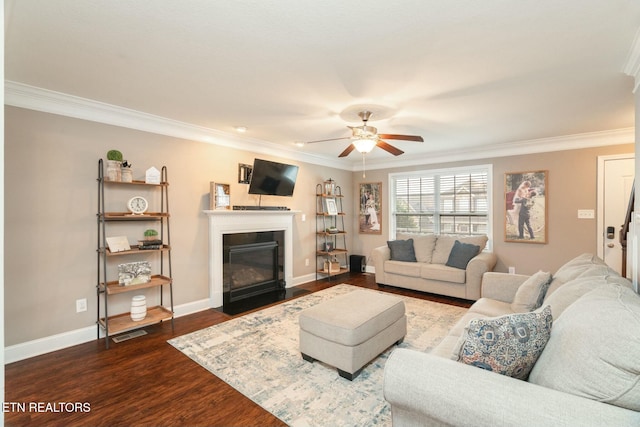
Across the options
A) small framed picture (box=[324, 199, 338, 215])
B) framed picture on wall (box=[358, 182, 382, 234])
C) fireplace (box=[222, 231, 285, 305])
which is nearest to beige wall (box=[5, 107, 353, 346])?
fireplace (box=[222, 231, 285, 305])

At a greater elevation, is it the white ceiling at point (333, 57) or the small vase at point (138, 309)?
the white ceiling at point (333, 57)

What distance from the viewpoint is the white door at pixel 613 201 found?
396 cm

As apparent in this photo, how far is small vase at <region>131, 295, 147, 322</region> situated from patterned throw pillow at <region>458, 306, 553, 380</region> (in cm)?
313

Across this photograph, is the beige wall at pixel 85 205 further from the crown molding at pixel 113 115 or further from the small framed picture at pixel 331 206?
the small framed picture at pixel 331 206

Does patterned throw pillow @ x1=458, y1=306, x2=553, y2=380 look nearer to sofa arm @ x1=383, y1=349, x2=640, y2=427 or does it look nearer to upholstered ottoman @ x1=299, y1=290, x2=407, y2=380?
sofa arm @ x1=383, y1=349, x2=640, y2=427

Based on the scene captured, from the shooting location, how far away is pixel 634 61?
206 cm

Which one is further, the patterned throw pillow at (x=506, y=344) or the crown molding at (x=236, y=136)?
the crown molding at (x=236, y=136)

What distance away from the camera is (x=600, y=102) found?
297 centimetres

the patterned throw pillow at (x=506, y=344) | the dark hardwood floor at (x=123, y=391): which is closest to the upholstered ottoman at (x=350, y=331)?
the dark hardwood floor at (x=123, y=391)

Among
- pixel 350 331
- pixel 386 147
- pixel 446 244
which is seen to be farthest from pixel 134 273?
pixel 446 244

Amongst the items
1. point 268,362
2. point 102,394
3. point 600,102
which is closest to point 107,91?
point 102,394

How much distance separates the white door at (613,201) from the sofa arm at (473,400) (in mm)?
4265

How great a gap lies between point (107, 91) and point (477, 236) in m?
5.25

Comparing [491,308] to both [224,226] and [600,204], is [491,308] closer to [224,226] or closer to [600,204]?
[600,204]
